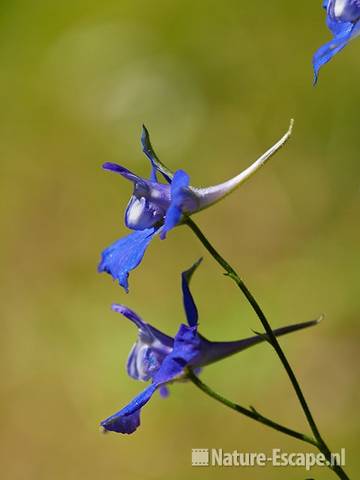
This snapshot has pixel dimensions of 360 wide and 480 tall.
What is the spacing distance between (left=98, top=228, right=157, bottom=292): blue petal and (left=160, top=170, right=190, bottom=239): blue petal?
4 cm

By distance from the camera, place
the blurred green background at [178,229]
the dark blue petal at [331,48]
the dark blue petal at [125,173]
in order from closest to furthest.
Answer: the dark blue petal at [331,48] < the dark blue petal at [125,173] < the blurred green background at [178,229]

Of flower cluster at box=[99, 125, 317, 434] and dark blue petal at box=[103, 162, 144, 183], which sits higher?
dark blue petal at box=[103, 162, 144, 183]

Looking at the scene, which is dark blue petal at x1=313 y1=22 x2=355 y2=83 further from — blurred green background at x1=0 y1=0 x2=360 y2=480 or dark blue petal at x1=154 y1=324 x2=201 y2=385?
blurred green background at x1=0 y1=0 x2=360 y2=480

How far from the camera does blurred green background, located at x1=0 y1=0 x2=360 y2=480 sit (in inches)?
129

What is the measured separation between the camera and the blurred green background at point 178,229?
328cm

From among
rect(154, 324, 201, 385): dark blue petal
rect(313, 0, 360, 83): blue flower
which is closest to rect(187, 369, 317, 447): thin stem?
rect(154, 324, 201, 385): dark blue petal

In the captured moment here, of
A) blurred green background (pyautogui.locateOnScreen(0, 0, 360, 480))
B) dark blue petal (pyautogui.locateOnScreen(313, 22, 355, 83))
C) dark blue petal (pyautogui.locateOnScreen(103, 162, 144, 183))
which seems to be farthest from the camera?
blurred green background (pyautogui.locateOnScreen(0, 0, 360, 480))

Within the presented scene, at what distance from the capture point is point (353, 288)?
135 inches

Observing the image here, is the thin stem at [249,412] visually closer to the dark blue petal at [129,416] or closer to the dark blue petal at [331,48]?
the dark blue petal at [129,416]

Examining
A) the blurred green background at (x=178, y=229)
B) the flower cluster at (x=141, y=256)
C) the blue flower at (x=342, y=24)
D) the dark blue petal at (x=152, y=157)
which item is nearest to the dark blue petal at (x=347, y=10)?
the blue flower at (x=342, y=24)

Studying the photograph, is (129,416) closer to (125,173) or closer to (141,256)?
(141,256)

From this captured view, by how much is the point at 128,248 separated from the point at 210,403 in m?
2.29

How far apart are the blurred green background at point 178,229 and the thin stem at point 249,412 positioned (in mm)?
1821

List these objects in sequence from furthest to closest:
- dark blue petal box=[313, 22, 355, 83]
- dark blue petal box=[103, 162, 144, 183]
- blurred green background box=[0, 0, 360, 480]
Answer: blurred green background box=[0, 0, 360, 480] → dark blue petal box=[103, 162, 144, 183] → dark blue petal box=[313, 22, 355, 83]
